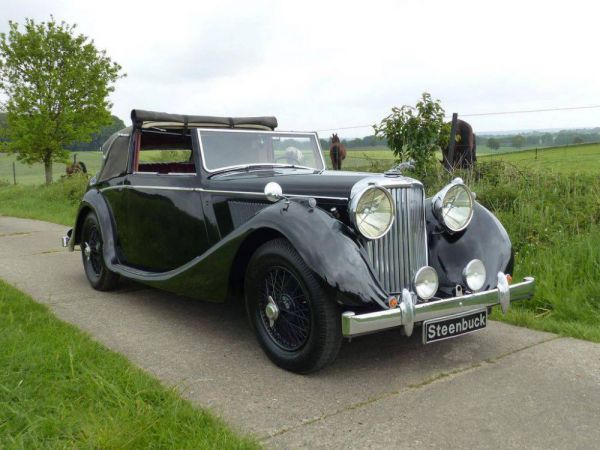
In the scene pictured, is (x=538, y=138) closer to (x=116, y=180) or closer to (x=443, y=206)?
(x=443, y=206)

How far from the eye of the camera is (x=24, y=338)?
358 centimetres

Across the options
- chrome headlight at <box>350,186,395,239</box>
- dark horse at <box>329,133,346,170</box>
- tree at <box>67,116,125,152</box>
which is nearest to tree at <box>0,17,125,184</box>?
tree at <box>67,116,125,152</box>

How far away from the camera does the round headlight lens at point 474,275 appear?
3.38m

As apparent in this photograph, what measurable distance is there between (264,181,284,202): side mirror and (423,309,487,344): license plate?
1.21m

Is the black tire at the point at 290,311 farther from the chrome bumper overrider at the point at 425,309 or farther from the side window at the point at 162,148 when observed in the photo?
the side window at the point at 162,148

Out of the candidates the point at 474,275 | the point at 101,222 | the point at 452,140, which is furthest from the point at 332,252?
the point at 452,140

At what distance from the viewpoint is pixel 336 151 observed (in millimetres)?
11609

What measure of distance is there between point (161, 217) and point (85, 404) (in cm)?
205

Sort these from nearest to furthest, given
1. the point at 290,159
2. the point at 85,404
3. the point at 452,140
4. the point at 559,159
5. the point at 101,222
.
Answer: the point at 85,404 < the point at 290,159 < the point at 101,222 < the point at 452,140 < the point at 559,159

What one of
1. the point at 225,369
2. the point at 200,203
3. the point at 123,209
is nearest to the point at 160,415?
the point at 225,369

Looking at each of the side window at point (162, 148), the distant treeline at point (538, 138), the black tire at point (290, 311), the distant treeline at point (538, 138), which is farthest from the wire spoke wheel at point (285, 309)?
the distant treeline at point (538, 138)

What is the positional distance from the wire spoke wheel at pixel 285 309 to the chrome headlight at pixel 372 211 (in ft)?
1.65

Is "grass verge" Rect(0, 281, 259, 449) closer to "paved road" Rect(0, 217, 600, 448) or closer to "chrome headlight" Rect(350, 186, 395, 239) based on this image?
"paved road" Rect(0, 217, 600, 448)

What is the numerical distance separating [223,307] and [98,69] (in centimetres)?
1620
